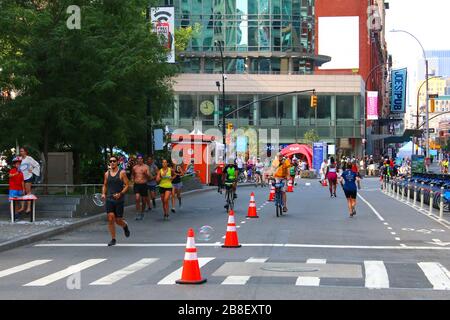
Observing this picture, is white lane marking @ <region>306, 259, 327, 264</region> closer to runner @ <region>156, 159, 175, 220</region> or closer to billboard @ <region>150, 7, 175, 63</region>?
runner @ <region>156, 159, 175, 220</region>

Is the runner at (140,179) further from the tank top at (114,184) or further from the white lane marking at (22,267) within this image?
the white lane marking at (22,267)

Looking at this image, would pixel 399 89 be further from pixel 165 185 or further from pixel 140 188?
pixel 140 188

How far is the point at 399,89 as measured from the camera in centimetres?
10794

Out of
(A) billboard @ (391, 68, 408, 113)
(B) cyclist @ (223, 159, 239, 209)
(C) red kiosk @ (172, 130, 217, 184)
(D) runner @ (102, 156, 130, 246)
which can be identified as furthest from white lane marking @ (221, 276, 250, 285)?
(A) billboard @ (391, 68, 408, 113)

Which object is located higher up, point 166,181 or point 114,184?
point 114,184

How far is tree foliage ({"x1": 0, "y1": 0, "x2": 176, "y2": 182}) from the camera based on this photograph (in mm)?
21844

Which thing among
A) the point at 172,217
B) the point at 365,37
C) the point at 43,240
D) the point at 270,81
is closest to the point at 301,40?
the point at 270,81

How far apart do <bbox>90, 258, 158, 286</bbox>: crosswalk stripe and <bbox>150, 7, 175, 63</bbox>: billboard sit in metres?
15.2

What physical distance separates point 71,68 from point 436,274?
14.4 meters

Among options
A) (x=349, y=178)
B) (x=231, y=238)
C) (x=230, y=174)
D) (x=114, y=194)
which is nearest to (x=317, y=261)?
(x=231, y=238)

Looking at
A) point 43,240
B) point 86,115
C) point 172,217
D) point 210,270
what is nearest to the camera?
point 210,270

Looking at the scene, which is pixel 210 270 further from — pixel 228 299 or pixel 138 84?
pixel 138 84
